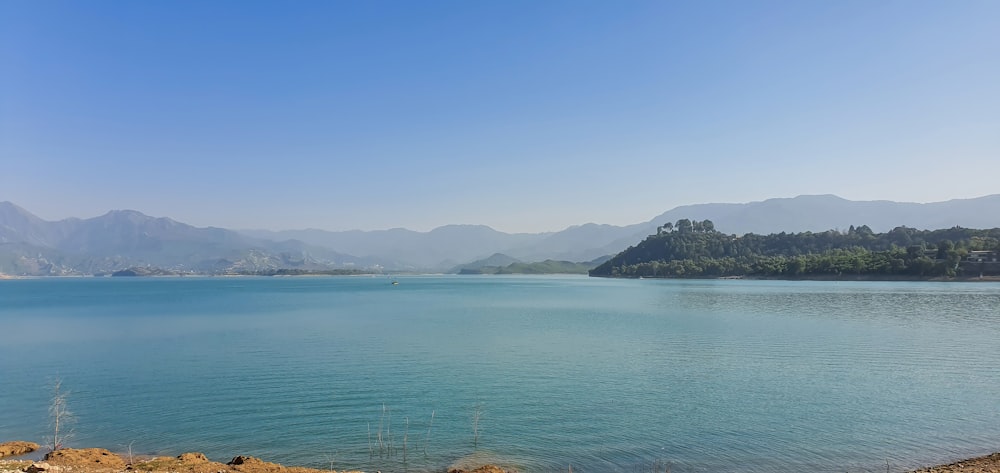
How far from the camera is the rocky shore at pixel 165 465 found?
42.5 ft

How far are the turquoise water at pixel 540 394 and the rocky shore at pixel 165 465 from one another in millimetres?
1113

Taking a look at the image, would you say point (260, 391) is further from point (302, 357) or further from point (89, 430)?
point (302, 357)

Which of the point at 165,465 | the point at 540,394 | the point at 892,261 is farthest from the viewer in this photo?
the point at 892,261

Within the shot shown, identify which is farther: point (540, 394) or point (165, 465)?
point (540, 394)

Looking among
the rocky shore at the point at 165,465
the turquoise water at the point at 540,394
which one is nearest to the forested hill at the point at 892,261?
the turquoise water at the point at 540,394

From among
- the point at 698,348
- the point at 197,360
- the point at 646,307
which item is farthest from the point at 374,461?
the point at 646,307

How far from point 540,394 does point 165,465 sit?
43.9 ft

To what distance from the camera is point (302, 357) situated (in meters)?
32.4

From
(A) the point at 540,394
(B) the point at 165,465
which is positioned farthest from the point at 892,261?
(B) the point at 165,465

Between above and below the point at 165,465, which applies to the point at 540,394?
below

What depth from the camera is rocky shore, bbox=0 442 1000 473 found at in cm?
1297

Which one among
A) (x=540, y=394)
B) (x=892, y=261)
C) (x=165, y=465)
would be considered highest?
(x=892, y=261)

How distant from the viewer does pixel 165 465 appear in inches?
548

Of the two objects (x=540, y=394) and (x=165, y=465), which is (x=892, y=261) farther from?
(x=165, y=465)
